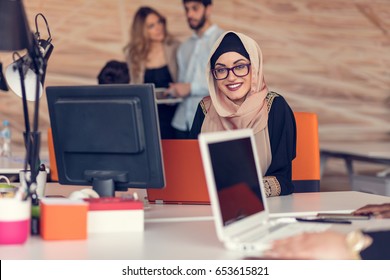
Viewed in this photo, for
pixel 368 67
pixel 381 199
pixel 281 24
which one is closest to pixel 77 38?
pixel 281 24

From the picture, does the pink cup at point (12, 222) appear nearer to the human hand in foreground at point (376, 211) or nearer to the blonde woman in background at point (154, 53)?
the human hand in foreground at point (376, 211)

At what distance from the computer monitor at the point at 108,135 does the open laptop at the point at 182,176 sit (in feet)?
0.82

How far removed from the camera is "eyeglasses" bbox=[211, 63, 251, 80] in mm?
3316

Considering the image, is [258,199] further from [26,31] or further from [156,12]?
[156,12]

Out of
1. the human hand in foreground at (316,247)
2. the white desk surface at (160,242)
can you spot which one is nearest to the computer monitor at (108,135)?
the white desk surface at (160,242)

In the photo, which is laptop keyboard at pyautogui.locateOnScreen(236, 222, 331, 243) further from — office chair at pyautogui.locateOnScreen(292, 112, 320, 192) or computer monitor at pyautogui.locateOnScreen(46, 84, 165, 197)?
office chair at pyautogui.locateOnScreen(292, 112, 320, 192)

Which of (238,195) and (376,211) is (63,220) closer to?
(238,195)

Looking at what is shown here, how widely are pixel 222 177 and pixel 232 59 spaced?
146 centimetres

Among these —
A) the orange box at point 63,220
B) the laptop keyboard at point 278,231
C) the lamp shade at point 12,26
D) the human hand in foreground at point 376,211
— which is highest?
the lamp shade at point 12,26

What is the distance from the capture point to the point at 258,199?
2.16 m

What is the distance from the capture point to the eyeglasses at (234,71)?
3316mm

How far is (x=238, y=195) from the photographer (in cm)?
203

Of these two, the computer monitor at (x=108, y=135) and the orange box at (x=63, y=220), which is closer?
the orange box at (x=63, y=220)

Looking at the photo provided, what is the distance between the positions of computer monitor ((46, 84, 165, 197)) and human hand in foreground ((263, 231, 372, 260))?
1.87ft
